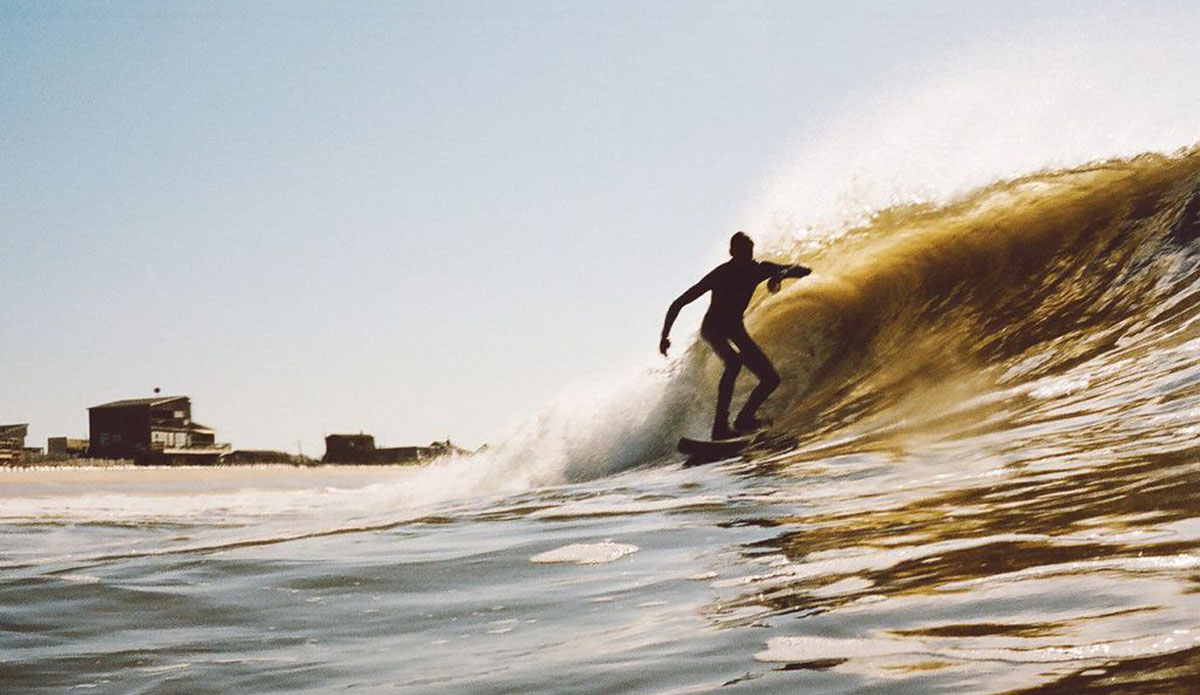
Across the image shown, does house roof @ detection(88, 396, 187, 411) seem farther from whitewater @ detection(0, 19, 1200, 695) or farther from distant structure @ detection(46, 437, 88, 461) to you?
whitewater @ detection(0, 19, 1200, 695)

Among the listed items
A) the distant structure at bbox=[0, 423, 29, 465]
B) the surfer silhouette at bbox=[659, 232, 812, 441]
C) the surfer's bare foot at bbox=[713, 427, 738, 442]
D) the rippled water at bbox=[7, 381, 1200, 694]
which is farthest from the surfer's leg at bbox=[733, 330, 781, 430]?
the distant structure at bbox=[0, 423, 29, 465]

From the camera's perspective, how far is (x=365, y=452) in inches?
2768

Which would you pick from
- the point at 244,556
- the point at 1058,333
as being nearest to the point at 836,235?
the point at 1058,333

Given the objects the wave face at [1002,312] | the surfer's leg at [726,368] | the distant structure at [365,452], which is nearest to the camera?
the wave face at [1002,312]

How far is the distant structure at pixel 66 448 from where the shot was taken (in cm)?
5975

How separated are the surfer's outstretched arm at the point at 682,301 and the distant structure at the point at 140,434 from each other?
52677 millimetres

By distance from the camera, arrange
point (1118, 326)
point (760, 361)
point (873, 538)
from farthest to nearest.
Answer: point (760, 361) → point (1118, 326) → point (873, 538)

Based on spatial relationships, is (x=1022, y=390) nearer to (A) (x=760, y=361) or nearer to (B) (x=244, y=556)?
(A) (x=760, y=361)

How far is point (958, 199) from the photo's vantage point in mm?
14047

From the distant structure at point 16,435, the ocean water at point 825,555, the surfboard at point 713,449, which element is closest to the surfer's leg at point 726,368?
the surfboard at point 713,449

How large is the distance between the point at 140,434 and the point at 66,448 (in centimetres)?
637

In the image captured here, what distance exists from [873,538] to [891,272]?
9.43 meters

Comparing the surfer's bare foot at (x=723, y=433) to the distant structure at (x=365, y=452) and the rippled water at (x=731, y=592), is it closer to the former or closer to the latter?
the rippled water at (x=731, y=592)

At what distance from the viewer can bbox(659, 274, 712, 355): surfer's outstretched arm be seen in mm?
10469
